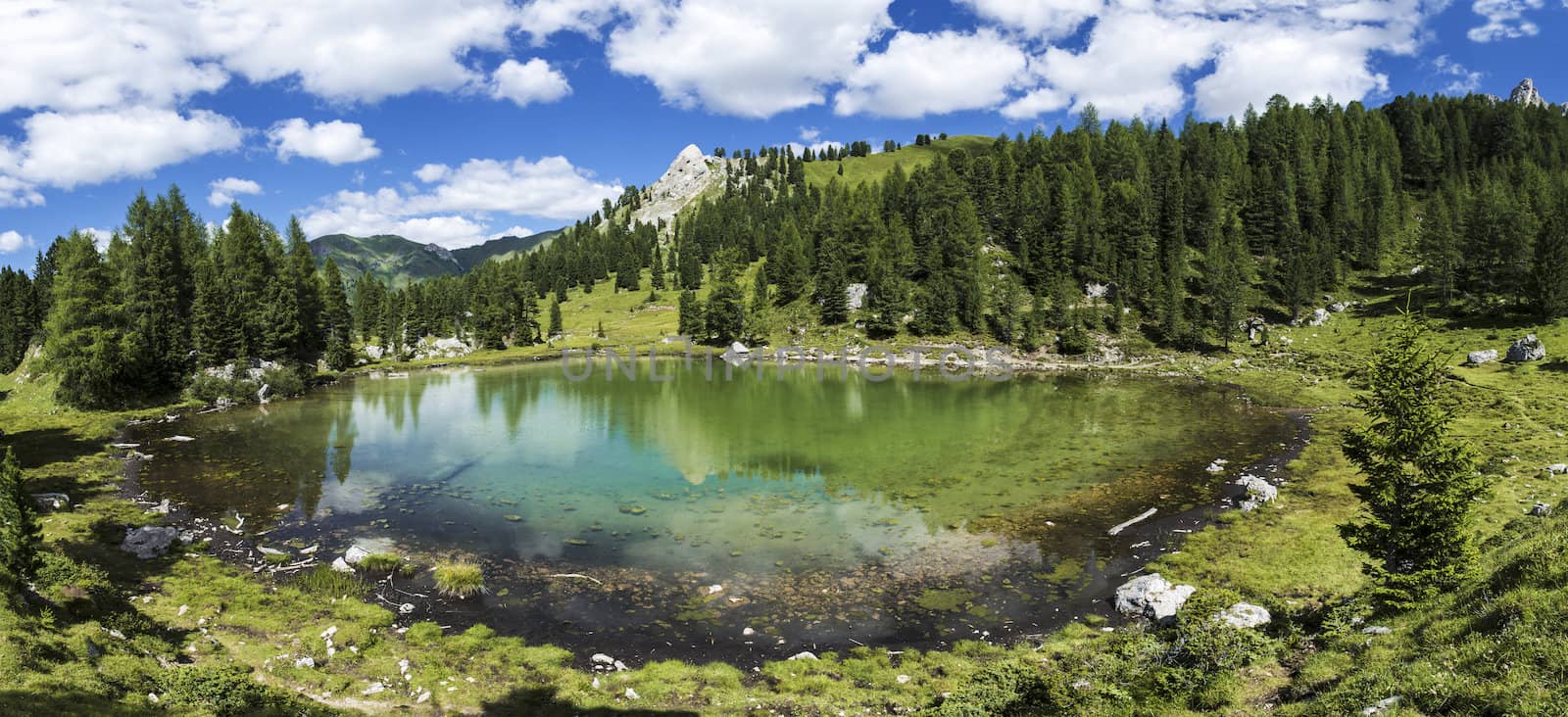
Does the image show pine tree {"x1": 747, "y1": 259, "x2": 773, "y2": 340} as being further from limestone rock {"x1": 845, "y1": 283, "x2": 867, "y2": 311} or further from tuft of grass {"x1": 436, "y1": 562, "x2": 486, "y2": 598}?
tuft of grass {"x1": 436, "y1": 562, "x2": 486, "y2": 598}

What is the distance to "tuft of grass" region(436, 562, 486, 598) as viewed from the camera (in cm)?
2392

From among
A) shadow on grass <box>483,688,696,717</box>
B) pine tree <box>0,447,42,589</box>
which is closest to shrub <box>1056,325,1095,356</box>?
shadow on grass <box>483,688,696,717</box>

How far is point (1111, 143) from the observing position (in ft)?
466

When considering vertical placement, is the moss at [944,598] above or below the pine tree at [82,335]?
below

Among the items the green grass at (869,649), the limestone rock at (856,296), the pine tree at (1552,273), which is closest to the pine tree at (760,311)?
the limestone rock at (856,296)

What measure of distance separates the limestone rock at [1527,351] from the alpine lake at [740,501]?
23693mm

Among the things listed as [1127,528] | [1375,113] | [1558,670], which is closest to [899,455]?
[1127,528]

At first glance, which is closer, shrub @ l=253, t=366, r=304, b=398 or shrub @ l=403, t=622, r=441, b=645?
shrub @ l=403, t=622, r=441, b=645

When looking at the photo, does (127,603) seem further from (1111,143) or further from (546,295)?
(546,295)

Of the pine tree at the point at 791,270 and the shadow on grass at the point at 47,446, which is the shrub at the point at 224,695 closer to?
the shadow on grass at the point at 47,446

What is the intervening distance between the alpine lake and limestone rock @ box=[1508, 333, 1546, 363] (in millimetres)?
23693

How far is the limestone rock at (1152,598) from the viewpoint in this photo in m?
21.3

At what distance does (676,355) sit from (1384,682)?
11170 centimetres

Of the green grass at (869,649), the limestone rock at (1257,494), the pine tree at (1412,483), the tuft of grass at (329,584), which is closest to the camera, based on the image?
the green grass at (869,649)
